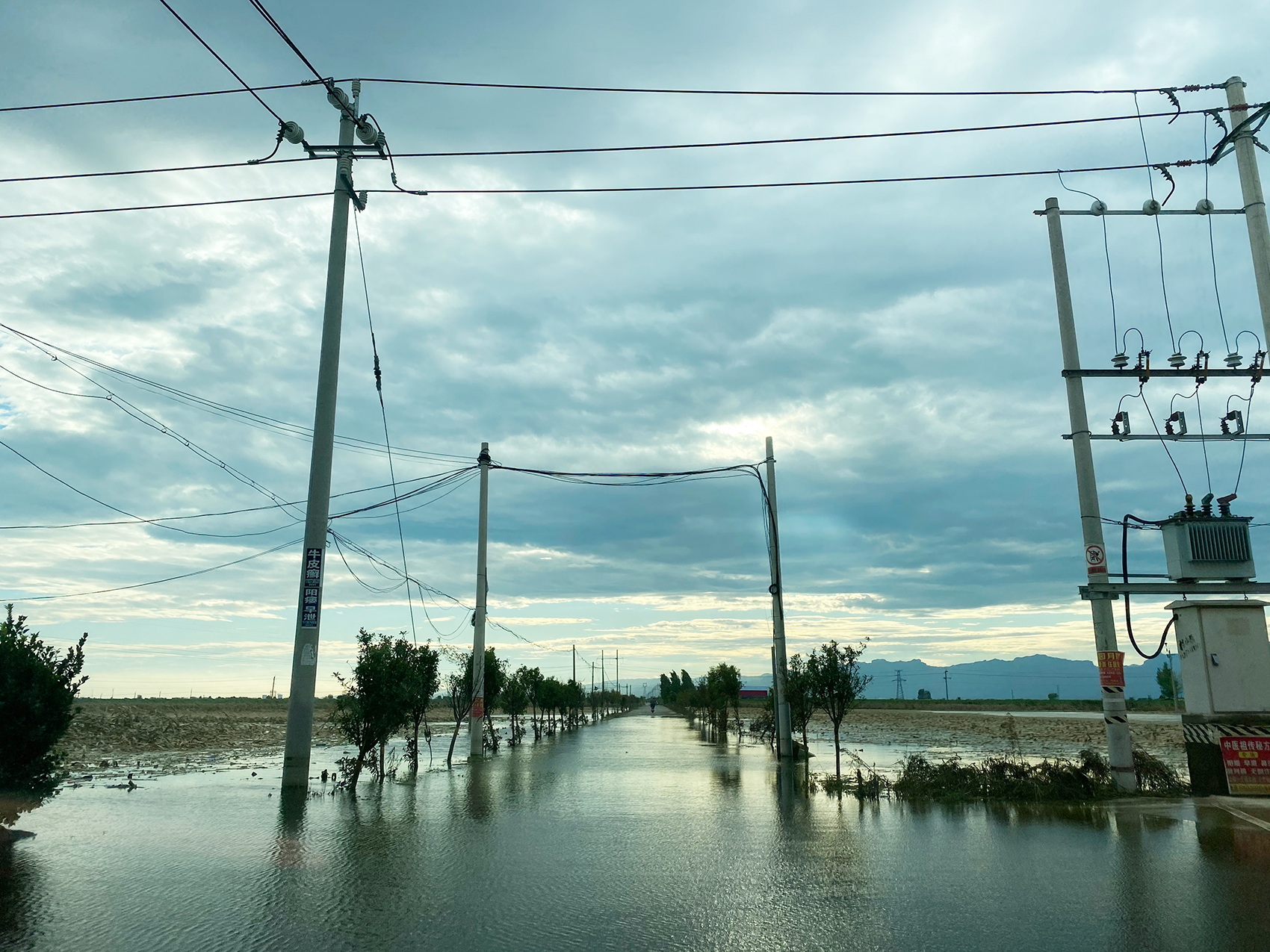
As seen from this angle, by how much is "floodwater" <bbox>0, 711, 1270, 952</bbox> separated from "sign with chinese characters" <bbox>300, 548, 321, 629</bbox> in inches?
142

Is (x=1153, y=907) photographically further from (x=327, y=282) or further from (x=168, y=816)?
(x=327, y=282)

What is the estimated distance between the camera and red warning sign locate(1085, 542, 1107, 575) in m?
17.5

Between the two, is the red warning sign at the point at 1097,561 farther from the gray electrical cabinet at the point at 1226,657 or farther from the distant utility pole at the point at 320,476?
the distant utility pole at the point at 320,476

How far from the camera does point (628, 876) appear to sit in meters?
9.96

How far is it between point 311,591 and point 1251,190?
68.3ft

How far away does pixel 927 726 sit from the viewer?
61.1 meters

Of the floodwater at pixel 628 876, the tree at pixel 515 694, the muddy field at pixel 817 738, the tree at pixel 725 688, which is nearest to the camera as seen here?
the floodwater at pixel 628 876

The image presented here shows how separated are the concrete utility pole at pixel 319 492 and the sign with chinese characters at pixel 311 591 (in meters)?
0.02

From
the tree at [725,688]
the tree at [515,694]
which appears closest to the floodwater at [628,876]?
the tree at [515,694]

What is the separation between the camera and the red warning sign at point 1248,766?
1611cm

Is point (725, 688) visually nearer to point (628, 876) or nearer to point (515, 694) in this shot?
point (515, 694)

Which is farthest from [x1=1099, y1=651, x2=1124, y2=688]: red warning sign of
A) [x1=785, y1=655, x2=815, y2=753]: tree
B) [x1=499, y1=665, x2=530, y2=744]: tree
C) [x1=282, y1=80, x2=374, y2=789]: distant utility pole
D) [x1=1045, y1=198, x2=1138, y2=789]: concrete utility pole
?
[x1=499, y1=665, x2=530, y2=744]: tree

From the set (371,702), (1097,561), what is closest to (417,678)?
(371,702)

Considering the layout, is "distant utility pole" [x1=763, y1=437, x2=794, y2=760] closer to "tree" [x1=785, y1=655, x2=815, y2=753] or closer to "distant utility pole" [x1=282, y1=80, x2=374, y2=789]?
"tree" [x1=785, y1=655, x2=815, y2=753]
